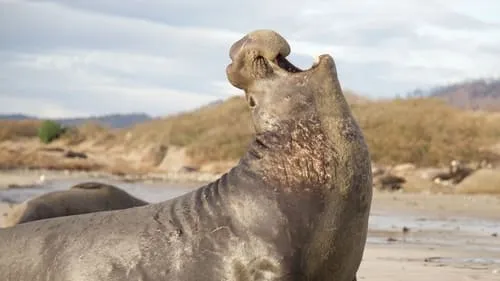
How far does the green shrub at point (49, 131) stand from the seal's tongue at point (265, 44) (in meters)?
42.0

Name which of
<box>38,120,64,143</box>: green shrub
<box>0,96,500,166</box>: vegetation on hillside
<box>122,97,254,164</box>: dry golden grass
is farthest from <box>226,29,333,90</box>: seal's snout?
<box>38,120,64,143</box>: green shrub

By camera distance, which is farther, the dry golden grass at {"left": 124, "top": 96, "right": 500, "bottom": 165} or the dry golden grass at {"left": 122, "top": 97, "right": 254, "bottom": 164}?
the dry golden grass at {"left": 122, "top": 97, "right": 254, "bottom": 164}

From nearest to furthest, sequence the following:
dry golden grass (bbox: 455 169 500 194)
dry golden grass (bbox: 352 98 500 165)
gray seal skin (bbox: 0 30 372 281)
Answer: gray seal skin (bbox: 0 30 372 281), dry golden grass (bbox: 455 169 500 194), dry golden grass (bbox: 352 98 500 165)

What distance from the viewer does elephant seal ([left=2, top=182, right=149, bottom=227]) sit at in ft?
36.6

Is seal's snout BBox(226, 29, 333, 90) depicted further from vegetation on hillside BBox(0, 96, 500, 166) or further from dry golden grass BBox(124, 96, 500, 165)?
dry golden grass BBox(124, 96, 500, 165)

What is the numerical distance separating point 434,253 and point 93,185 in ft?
12.7

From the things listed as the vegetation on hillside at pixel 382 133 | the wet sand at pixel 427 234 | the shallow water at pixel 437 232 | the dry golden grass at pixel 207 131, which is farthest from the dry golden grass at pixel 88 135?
the shallow water at pixel 437 232

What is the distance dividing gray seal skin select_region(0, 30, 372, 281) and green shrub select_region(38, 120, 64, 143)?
41.9m

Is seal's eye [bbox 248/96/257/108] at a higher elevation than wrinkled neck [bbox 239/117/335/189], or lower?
higher

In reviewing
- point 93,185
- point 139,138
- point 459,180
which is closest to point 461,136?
point 459,180

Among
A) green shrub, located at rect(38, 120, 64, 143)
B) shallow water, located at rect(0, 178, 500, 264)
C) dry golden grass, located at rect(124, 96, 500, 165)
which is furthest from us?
green shrub, located at rect(38, 120, 64, 143)

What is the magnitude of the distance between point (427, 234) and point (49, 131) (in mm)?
33931

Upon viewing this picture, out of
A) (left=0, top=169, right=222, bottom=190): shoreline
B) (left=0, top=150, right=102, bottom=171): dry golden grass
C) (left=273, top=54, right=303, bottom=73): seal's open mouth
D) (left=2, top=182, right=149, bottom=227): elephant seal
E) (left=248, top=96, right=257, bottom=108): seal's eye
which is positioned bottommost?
(left=0, top=150, right=102, bottom=171): dry golden grass

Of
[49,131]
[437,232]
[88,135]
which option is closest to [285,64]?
[437,232]
